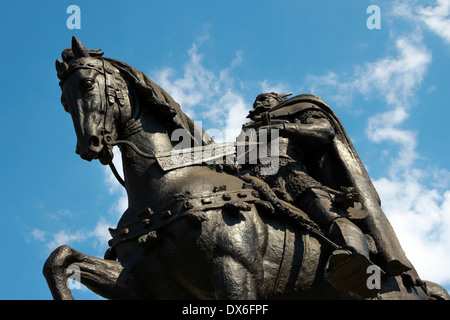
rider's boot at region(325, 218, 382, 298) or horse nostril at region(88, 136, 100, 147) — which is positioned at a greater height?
horse nostril at region(88, 136, 100, 147)

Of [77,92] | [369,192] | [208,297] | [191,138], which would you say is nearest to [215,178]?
[191,138]

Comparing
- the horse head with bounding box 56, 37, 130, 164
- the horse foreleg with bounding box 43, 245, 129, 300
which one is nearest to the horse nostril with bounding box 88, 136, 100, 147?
the horse head with bounding box 56, 37, 130, 164

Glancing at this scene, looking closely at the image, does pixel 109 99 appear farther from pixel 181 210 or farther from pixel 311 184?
pixel 311 184

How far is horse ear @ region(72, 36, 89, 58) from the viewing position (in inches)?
301

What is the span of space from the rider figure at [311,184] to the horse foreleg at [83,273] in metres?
2.10

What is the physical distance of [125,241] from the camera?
274 inches

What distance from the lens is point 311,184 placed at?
8125 millimetres

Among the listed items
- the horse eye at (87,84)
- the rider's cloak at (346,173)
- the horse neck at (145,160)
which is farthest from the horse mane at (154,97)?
the rider's cloak at (346,173)

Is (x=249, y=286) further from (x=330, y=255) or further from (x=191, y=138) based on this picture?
(x=191, y=138)

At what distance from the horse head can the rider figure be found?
1.94 metres

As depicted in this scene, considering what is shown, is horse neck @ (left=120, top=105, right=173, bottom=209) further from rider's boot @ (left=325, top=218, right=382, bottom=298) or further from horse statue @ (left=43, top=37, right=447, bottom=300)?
rider's boot @ (left=325, top=218, right=382, bottom=298)

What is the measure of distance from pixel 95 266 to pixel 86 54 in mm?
2421

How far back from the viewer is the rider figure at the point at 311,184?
6945mm

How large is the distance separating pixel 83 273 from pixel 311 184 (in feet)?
9.62
